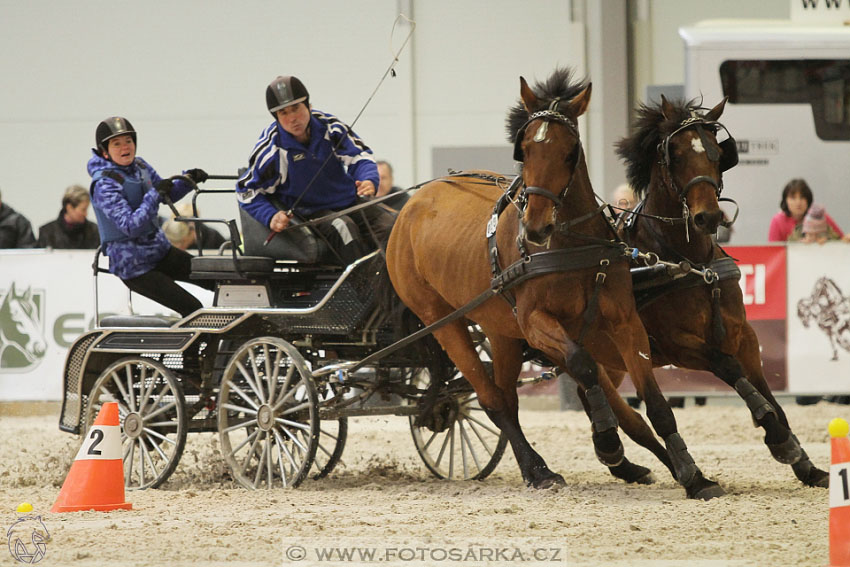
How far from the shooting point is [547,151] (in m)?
5.53

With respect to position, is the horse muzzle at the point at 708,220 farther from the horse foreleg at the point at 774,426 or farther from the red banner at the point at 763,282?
the red banner at the point at 763,282

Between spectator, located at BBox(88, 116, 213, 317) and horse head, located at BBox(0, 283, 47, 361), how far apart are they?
370 cm

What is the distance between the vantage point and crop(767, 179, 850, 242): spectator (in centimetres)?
1148

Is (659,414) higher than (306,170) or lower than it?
lower

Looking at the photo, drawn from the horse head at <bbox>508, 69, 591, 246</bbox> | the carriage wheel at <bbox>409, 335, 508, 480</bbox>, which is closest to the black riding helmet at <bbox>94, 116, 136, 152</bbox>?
the carriage wheel at <bbox>409, 335, 508, 480</bbox>

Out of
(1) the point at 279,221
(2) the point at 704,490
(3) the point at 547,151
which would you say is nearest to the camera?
(3) the point at 547,151

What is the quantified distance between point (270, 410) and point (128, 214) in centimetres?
142

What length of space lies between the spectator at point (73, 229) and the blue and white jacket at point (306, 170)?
5.15 metres

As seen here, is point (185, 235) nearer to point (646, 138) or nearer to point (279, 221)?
point (279, 221)

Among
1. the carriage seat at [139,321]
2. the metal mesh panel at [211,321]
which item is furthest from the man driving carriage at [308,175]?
the carriage seat at [139,321]

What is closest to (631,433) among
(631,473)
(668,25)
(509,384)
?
(631,473)

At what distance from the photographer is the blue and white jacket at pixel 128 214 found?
711 cm

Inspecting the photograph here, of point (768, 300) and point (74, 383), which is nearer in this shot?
point (74, 383)

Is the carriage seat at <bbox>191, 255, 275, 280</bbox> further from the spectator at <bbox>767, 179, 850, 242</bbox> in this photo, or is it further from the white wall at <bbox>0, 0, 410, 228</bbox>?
the white wall at <bbox>0, 0, 410, 228</bbox>
